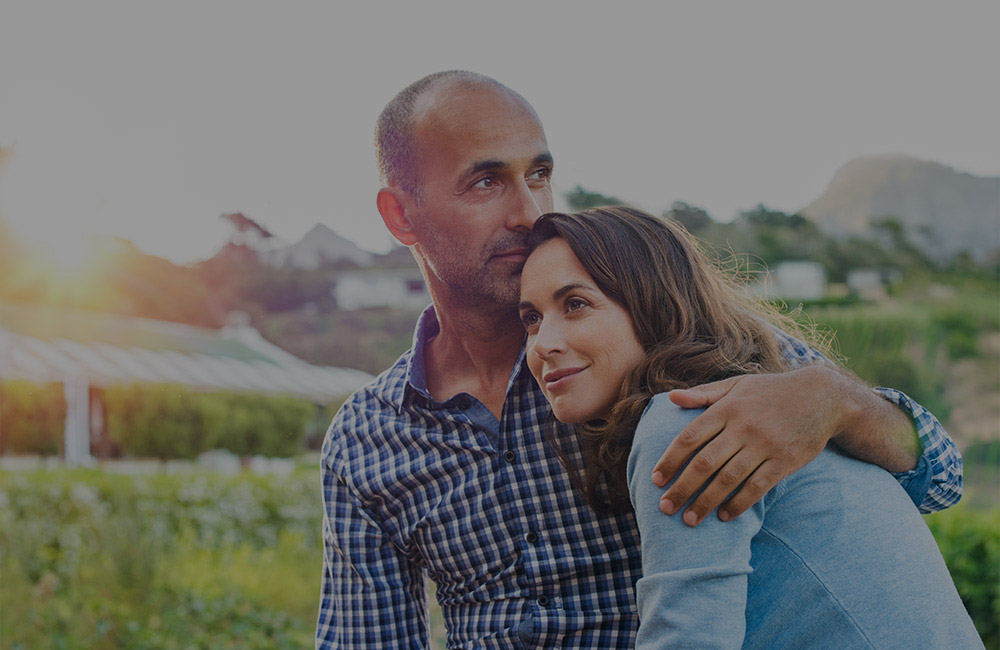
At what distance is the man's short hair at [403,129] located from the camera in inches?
76.4

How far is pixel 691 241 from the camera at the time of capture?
1.64 metres

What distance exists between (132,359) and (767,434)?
14.5 metres

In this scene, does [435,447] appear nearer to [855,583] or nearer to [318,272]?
[855,583]

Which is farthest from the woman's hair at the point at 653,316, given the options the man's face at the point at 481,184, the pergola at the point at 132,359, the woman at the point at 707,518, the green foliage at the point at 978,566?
the pergola at the point at 132,359

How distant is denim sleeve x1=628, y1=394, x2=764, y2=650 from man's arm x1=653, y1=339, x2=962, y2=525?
0.9 inches

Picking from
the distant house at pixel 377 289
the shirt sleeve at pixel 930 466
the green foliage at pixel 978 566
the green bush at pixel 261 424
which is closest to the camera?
the shirt sleeve at pixel 930 466

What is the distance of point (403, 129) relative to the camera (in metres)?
2.01

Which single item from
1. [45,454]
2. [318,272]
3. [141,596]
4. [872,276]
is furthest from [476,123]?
[872,276]

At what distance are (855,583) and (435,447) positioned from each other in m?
0.99

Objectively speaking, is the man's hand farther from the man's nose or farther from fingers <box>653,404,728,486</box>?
the man's nose

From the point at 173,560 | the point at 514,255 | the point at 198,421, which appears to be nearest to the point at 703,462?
the point at 514,255

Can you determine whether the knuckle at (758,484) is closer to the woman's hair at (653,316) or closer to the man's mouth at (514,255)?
the woman's hair at (653,316)

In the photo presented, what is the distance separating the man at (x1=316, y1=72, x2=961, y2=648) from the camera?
1.73m

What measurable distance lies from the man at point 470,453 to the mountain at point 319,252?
697 inches
